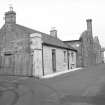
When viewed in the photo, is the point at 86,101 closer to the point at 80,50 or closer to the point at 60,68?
the point at 60,68

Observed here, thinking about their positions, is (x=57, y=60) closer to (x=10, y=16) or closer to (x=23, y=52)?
(x=23, y=52)

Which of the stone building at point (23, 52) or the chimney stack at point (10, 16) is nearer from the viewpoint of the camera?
the stone building at point (23, 52)

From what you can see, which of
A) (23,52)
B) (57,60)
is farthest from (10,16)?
(57,60)

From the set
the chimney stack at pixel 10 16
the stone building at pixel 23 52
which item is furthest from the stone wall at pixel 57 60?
the chimney stack at pixel 10 16

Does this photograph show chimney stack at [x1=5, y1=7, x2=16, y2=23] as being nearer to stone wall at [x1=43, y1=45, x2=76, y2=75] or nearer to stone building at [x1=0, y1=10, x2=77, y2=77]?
stone building at [x1=0, y1=10, x2=77, y2=77]

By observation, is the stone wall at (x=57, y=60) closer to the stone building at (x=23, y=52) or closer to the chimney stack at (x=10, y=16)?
the stone building at (x=23, y=52)

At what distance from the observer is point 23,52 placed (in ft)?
55.0

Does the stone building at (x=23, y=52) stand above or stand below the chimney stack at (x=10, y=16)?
below

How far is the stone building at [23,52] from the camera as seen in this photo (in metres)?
15.6

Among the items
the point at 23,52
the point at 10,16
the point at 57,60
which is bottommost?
the point at 57,60

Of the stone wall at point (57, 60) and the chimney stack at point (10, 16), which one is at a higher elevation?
the chimney stack at point (10, 16)

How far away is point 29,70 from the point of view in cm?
1579

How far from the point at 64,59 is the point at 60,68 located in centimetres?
254

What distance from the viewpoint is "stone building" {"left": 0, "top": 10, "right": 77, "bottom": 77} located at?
15.6 m
